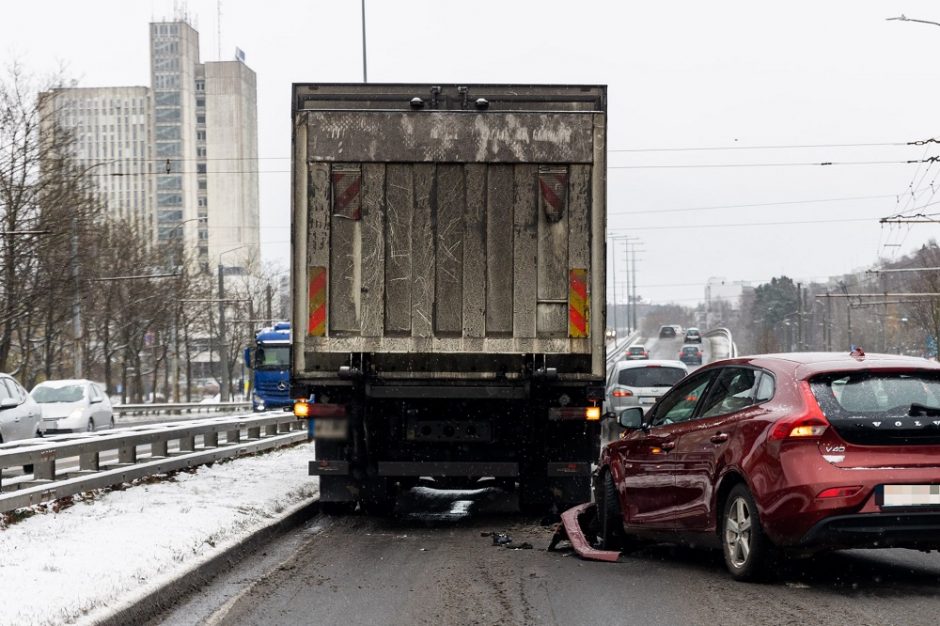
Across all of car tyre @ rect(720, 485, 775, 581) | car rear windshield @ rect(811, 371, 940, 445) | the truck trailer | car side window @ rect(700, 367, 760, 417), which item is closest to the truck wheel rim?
car tyre @ rect(720, 485, 775, 581)

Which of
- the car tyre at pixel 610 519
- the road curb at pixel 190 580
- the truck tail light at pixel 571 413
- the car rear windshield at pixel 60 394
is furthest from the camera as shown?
the car rear windshield at pixel 60 394

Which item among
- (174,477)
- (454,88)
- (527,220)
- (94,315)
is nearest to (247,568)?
(527,220)

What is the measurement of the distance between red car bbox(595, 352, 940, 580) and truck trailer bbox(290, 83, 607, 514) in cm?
277

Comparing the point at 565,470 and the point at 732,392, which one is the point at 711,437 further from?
the point at 565,470

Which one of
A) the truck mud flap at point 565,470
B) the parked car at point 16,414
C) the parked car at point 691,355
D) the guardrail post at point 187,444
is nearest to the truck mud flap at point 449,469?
the truck mud flap at point 565,470

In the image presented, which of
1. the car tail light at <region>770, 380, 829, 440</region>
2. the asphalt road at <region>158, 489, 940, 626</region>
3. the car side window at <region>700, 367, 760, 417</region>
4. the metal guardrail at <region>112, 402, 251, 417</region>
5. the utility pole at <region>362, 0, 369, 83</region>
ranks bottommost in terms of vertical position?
the metal guardrail at <region>112, 402, 251, 417</region>

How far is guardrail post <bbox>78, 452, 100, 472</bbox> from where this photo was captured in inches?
549

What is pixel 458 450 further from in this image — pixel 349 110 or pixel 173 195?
pixel 173 195

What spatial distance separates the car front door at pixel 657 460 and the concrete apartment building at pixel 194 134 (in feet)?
468

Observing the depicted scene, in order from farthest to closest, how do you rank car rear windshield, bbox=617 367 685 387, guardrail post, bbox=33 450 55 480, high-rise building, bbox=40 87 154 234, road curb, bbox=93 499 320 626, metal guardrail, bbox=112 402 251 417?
high-rise building, bbox=40 87 154 234, metal guardrail, bbox=112 402 251 417, car rear windshield, bbox=617 367 685 387, guardrail post, bbox=33 450 55 480, road curb, bbox=93 499 320 626

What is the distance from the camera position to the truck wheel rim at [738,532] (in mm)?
7902

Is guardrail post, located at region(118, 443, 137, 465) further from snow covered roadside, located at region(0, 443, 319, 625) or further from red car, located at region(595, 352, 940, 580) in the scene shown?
red car, located at region(595, 352, 940, 580)

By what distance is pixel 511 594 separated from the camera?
7.87m

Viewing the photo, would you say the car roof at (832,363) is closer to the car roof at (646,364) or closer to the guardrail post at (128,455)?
the guardrail post at (128,455)
